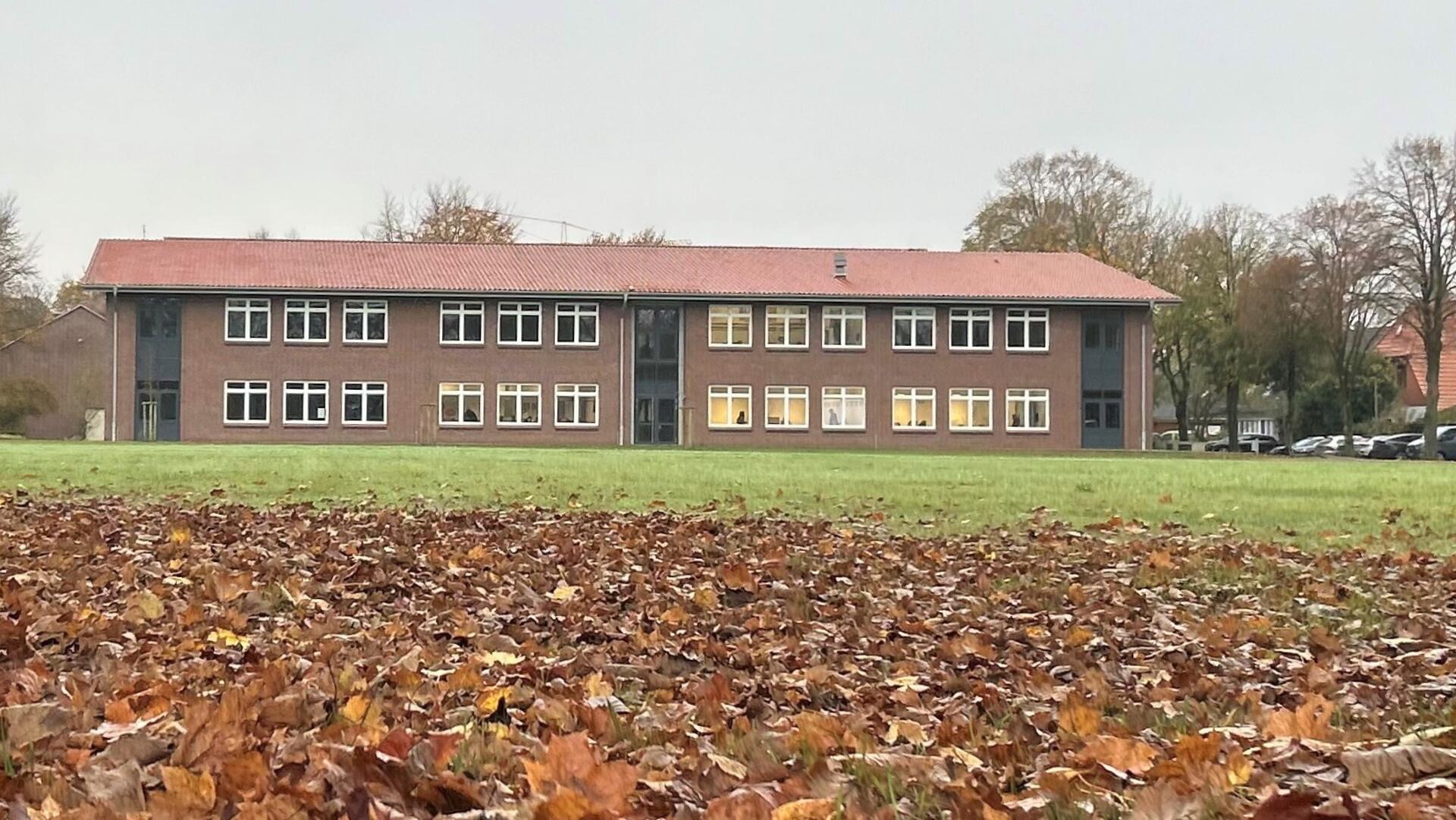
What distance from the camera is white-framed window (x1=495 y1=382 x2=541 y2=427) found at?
48.6 meters

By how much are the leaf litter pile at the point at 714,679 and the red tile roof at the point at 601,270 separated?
40.7 meters

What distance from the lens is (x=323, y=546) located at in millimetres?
7961

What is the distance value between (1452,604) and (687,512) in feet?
20.8

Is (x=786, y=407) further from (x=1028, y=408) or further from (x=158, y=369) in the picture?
(x=158, y=369)

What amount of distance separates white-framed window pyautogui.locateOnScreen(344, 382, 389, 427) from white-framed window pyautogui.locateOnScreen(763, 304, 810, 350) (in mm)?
13570

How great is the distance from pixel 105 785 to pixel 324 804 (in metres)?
0.56

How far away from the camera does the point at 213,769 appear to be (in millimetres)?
2959

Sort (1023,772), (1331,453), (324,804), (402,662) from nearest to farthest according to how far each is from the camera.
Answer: (324,804) < (1023,772) < (402,662) < (1331,453)

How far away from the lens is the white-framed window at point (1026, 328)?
4978 centimetres

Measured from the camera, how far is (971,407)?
49.7 metres

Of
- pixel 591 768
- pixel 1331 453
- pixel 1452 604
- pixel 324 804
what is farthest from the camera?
pixel 1331 453

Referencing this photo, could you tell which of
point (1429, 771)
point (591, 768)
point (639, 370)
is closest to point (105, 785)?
point (591, 768)

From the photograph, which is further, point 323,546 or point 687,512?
point 687,512

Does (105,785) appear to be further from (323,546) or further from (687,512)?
(687,512)
